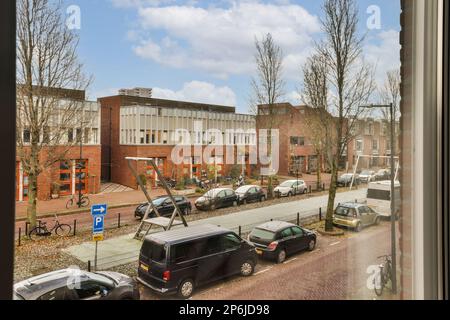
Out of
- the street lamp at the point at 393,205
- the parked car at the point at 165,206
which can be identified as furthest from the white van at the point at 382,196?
→ the parked car at the point at 165,206

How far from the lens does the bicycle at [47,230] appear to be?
120 cm

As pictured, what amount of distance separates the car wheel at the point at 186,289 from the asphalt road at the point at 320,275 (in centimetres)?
2

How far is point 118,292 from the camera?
1265 millimetres

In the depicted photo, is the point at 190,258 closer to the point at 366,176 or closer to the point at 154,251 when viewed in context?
the point at 154,251

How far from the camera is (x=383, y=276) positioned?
59.7 inches

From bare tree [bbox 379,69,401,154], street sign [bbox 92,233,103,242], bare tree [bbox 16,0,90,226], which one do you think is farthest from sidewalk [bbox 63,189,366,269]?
bare tree [bbox 379,69,401,154]

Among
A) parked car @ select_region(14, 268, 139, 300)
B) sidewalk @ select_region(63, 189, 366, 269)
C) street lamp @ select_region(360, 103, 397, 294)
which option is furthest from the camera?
street lamp @ select_region(360, 103, 397, 294)

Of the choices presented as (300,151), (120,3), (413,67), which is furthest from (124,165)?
(413,67)

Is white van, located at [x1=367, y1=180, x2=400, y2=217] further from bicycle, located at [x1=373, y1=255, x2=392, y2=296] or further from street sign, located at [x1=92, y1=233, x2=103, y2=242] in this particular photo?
street sign, located at [x1=92, y1=233, x2=103, y2=242]

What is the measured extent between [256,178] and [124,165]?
0.58m

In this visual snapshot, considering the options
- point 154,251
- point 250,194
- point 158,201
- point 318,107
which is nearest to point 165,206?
point 158,201

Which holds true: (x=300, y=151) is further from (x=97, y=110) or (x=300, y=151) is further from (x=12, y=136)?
(x=12, y=136)

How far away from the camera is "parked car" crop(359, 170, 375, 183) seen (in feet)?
5.41

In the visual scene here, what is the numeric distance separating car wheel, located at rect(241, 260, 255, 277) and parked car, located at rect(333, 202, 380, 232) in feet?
1.46
